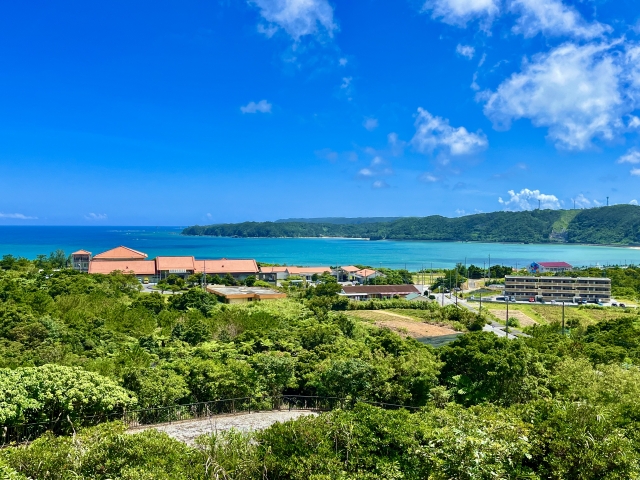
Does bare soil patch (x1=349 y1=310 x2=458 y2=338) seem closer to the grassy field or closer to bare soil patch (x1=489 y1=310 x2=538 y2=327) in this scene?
bare soil patch (x1=489 y1=310 x2=538 y2=327)

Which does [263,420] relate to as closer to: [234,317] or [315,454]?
[315,454]

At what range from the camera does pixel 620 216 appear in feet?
495

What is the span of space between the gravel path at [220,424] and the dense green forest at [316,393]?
2.35 ft

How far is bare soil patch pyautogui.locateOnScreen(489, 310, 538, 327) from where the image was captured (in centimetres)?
3585

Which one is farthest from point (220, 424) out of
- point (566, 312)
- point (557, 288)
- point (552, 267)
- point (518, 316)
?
point (552, 267)

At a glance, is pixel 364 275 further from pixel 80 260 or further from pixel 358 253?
pixel 358 253

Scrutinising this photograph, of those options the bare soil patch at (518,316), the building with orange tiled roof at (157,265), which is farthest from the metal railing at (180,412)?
the building with orange tiled roof at (157,265)

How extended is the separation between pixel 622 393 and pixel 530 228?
547ft

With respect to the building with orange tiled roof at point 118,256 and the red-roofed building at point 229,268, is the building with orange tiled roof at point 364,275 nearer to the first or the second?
the red-roofed building at point 229,268

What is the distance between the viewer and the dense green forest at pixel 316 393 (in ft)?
22.2

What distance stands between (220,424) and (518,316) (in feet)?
109

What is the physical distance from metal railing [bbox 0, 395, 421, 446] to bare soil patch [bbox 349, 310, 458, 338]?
14.9 m

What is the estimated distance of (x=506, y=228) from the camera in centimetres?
16838

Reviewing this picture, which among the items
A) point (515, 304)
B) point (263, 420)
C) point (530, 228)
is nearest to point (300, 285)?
point (515, 304)
